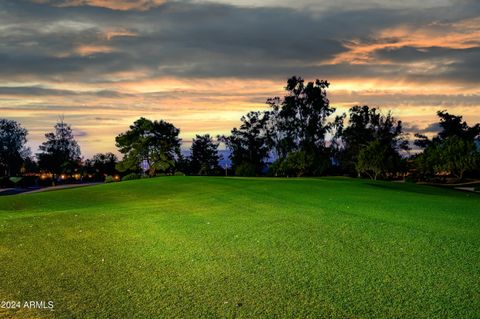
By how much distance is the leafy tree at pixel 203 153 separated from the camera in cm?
7722

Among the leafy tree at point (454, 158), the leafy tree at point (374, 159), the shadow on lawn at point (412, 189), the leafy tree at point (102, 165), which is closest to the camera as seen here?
the shadow on lawn at point (412, 189)

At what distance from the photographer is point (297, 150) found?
216 ft

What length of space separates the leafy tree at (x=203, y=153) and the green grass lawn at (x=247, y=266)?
6408 cm

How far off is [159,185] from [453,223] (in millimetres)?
20787

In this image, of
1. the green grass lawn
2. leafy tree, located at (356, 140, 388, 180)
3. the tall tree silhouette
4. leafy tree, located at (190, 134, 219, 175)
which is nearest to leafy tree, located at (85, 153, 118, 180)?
leafy tree, located at (190, 134, 219, 175)

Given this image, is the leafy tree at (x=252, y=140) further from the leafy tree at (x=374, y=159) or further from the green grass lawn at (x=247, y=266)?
the green grass lawn at (x=247, y=266)

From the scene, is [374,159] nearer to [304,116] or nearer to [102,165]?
[304,116]

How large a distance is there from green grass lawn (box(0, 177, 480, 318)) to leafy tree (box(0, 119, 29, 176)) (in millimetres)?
83333

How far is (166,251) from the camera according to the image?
8.25 metres

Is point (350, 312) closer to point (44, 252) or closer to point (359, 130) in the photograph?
point (44, 252)

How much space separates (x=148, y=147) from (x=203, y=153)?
19.1m

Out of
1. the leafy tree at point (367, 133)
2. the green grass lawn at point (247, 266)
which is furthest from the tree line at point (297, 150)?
the green grass lawn at point (247, 266)

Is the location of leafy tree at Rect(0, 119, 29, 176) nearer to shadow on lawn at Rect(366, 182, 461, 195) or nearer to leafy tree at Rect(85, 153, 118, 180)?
leafy tree at Rect(85, 153, 118, 180)

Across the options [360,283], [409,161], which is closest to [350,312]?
[360,283]
